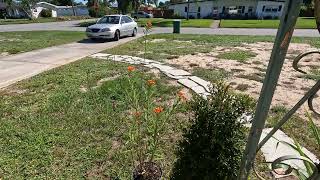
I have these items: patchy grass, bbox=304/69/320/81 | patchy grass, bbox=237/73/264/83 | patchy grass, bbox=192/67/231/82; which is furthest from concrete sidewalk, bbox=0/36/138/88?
patchy grass, bbox=304/69/320/81

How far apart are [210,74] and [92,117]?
3912 millimetres

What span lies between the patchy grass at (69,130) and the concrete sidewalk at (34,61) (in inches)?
43.8

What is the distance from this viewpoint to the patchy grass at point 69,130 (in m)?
3.50

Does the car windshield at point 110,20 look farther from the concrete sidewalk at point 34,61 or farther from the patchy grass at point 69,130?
the patchy grass at point 69,130

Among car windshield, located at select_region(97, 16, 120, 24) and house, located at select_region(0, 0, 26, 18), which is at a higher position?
car windshield, located at select_region(97, 16, 120, 24)

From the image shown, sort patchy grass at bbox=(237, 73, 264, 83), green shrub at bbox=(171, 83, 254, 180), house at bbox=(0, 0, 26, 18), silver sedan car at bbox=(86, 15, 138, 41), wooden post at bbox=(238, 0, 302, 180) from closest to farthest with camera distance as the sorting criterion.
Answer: wooden post at bbox=(238, 0, 302, 180) < green shrub at bbox=(171, 83, 254, 180) < patchy grass at bbox=(237, 73, 264, 83) < silver sedan car at bbox=(86, 15, 138, 41) < house at bbox=(0, 0, 26, 18)

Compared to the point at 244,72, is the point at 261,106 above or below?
above

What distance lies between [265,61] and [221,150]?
7929 mm

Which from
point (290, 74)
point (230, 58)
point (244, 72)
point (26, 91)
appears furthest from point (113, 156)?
point (230, 58)

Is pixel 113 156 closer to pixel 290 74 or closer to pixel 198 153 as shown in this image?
pixel 198 153

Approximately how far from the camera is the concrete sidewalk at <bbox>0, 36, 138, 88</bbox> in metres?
7.93

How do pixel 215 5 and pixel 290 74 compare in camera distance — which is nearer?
pixel 290 74

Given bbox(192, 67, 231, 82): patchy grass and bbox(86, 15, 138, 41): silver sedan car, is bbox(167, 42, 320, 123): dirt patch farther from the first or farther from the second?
bbox(86, 15, 138, 41): silver sedan car

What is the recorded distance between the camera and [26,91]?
20.9 ft
